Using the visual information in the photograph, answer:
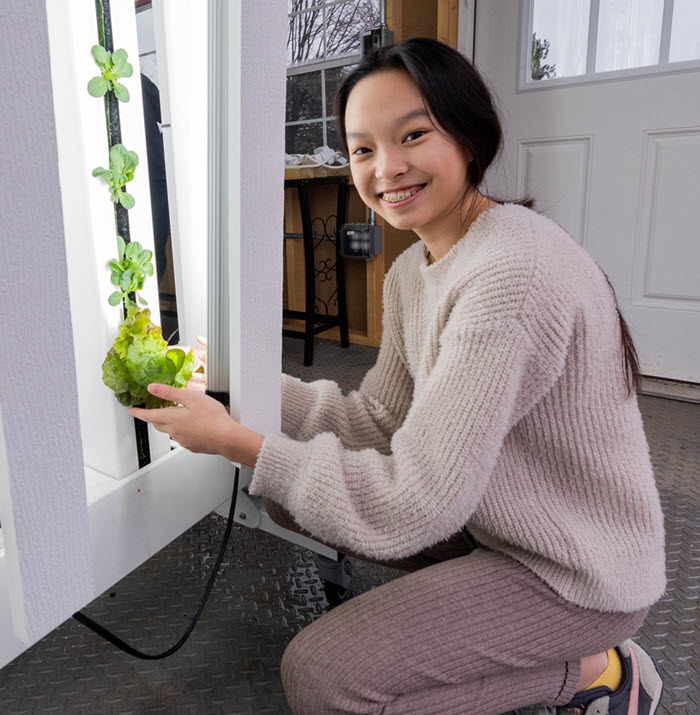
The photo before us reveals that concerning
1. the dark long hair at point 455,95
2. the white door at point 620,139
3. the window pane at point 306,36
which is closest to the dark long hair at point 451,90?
the dark long hair at point 455,95

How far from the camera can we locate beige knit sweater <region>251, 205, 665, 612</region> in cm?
61

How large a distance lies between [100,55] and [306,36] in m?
2.40

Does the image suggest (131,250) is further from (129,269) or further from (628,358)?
(628,358)

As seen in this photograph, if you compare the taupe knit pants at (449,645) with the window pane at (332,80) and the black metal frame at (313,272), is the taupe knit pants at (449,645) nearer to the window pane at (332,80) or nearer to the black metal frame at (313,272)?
the black metal frame at (313,272)

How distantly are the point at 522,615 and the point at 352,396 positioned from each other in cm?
40

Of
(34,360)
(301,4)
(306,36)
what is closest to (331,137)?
(306,36)

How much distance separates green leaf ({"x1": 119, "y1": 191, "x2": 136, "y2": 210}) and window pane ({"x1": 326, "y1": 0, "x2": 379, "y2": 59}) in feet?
7.04

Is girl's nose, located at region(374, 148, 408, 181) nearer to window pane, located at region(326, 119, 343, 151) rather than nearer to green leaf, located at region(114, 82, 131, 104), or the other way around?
green leaf, located at region(114, 82, 131, 104)

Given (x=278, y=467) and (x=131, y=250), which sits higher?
(x=131, y=250)

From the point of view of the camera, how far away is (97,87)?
0.58 m

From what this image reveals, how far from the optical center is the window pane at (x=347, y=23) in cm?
247

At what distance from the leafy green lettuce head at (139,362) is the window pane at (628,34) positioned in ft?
5.74

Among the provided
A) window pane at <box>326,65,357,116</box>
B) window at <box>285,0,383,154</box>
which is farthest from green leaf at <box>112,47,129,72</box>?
window pane at <box>326,65,357,116</box>

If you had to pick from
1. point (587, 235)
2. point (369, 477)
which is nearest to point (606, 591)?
point (369, 477)
